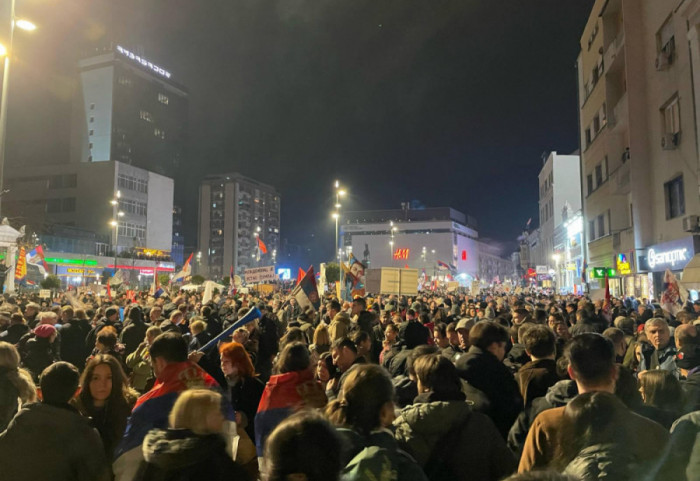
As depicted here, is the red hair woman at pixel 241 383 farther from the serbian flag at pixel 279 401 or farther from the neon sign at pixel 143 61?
the neon sign at pixel 143 61

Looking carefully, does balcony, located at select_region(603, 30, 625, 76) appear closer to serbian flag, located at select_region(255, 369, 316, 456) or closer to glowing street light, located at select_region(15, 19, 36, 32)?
glowing street light, located at select_region(15, 19, 36, 32)

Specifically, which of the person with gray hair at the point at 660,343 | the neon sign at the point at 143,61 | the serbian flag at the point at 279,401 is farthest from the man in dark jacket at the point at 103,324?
the neon sign at the point at 143,61

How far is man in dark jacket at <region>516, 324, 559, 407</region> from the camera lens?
459cm

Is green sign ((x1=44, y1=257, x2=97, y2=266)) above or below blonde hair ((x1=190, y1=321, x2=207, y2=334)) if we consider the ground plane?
above

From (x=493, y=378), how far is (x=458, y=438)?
1.29 meters

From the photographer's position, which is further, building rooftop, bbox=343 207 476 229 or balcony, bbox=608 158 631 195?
building rooftop, bbox=343 207 476 229

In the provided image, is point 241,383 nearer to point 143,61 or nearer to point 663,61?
point 663,61

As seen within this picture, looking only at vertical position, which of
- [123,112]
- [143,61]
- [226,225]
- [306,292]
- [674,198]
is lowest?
[306,292]

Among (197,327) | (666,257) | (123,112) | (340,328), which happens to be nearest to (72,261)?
(123,112)

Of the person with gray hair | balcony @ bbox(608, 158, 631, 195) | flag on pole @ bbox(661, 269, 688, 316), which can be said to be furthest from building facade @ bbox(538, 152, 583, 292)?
the person with gray hair

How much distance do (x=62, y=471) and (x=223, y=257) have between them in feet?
511

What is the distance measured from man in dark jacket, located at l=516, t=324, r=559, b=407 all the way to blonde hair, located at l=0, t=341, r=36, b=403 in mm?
4480

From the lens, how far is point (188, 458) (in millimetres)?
2807

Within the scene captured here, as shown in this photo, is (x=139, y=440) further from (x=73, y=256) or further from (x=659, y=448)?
(x=73, y=256)
